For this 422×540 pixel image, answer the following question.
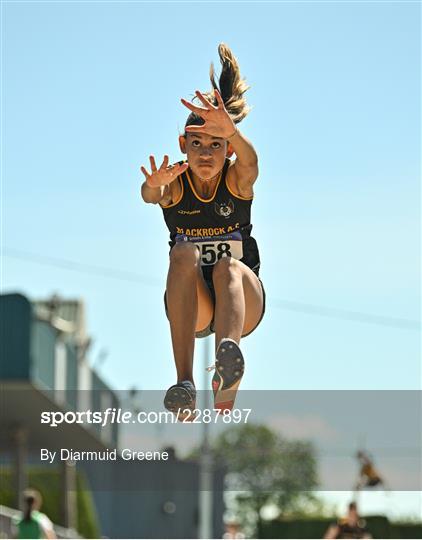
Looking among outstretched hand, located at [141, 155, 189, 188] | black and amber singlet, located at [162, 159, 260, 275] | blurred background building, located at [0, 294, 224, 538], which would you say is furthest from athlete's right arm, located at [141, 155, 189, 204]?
blurred background building, located at [0, 294, 224, 538]

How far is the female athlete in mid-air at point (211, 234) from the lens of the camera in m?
8.91

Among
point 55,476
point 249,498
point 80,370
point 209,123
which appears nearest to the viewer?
point 209,123

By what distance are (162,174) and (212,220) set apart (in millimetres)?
453

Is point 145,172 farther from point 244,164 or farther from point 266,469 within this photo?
point 266,469

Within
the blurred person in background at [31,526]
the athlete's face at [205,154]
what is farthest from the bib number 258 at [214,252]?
the blurred person in background at [31,526]

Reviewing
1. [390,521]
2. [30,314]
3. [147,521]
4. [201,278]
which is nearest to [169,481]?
[147,521]

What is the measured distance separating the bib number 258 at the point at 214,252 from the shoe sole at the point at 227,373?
0.62 meters

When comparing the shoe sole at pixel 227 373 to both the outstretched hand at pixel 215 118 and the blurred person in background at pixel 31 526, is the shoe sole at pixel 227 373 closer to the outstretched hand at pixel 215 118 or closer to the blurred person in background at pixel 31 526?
the outstretched hand at pixel 215 118

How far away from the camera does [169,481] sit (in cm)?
3666

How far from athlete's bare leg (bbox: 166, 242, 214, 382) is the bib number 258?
0.12 m

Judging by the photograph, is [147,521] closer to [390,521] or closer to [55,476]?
Result: [55,476]

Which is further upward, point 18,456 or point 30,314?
point 30,314

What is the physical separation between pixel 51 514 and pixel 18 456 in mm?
4329

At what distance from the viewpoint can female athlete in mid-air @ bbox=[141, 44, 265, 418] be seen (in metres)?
8.91
